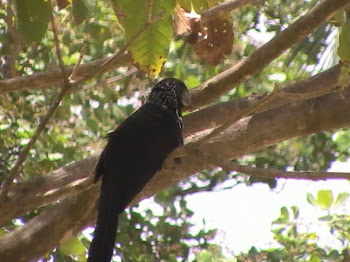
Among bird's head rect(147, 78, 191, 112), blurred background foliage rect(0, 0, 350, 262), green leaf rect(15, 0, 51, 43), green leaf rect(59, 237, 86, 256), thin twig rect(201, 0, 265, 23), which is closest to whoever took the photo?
green leaf rect(15, 0, 51, 43)

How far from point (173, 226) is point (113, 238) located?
2216 mm

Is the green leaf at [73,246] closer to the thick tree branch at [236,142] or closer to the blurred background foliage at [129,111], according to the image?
the thick tree branch at [236,142]

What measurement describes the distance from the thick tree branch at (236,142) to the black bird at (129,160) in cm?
10

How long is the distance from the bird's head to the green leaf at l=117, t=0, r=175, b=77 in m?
0.86

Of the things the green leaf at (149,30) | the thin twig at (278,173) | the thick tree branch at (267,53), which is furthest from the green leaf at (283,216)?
the thin twig at (278,173)

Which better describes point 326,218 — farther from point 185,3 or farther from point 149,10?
point 149,10

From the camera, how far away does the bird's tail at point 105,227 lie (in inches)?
102

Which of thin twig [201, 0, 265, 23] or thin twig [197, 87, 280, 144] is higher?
thin twig [201, 0, 265, 23]

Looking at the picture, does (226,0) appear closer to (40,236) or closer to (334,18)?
(334,18)

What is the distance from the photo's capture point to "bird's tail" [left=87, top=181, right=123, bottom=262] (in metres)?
2.58

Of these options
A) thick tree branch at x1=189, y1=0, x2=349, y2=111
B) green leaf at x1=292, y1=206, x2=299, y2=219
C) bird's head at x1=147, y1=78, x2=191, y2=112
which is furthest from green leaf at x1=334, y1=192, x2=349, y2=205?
thick tree branch at x1=189, y1=0, x2=349, y2=111

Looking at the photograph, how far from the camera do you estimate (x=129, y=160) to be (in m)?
2.94

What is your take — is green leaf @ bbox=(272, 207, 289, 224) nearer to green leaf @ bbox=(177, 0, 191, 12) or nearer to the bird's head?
the bird's head

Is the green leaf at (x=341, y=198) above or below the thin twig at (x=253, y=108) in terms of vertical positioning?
above
